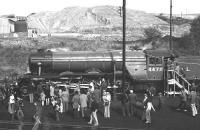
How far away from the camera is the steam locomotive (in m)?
31.5

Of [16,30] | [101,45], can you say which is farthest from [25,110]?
[16,30]

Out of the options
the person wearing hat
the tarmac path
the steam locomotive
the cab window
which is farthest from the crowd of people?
the cab window

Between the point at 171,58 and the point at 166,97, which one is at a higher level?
the point at 171,58

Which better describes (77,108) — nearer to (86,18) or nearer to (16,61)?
(16,61)

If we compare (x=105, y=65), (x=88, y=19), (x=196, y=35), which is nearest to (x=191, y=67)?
(x=105, y=65)

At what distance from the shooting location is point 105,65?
32312 millimetres

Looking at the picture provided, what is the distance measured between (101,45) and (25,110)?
4756cm

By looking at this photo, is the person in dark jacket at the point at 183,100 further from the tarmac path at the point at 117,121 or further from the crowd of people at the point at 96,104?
the tarmac path at the point at 117,121

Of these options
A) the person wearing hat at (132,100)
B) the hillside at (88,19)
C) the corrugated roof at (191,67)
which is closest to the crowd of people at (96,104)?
the person wearing hat at (132,100)

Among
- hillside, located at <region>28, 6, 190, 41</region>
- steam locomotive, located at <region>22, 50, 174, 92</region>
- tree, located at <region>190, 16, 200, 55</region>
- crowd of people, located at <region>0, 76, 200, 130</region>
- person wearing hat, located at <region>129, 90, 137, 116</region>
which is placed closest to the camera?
crowd of people, located at <region>0, 76, 200, 130</region>

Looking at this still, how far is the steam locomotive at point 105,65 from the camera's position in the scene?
31500 mm

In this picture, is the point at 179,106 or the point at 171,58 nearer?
the point at 179,106

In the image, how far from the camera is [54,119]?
22.0 metres

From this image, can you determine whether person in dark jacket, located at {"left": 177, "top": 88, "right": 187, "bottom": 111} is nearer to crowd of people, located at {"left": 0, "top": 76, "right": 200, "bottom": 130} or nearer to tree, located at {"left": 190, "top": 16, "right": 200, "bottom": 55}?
crowd of people, located at {"left": 0, "top": 76, "right": 200, "bottom": 130}
